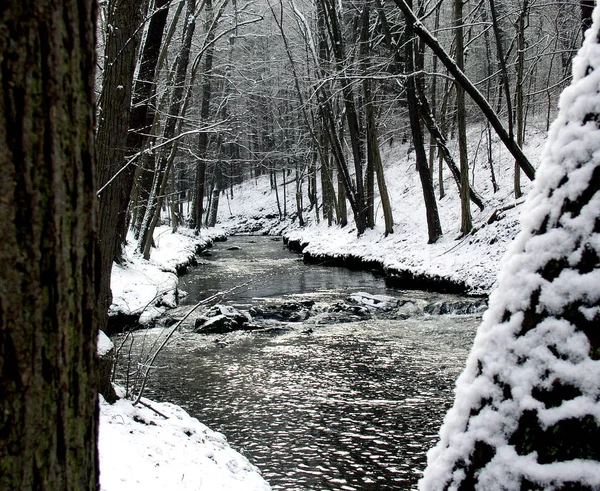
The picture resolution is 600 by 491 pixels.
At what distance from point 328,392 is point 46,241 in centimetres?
568

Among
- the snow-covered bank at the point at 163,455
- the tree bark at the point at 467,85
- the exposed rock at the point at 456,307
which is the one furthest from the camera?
the exposed rock at the point at 456,307

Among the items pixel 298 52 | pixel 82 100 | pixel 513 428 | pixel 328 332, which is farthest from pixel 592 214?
pixel 298 52

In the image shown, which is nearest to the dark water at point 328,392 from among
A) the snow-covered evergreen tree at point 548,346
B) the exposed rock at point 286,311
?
the exposed rock at point 286,311

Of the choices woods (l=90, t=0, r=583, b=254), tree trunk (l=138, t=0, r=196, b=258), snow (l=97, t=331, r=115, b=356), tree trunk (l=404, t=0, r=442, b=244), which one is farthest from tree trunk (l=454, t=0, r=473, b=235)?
snow (l=97, t=331, r=115, b=356)

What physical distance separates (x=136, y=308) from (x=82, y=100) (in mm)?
8885

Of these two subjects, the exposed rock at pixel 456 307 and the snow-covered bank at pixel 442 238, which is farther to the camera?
the snow-covered bank at pixel 442 238

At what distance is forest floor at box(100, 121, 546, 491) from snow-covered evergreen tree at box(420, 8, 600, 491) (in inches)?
99.3

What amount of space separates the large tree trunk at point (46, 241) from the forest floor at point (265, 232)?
7.19 feet

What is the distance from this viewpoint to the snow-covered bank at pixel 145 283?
373 inches

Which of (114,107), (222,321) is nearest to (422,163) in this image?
(222,321)

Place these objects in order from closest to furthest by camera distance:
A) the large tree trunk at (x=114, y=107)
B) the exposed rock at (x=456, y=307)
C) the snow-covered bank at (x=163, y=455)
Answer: the snow-covered bank at (x=163, y=455) → the large tree trunk at (x=114, y=107) → the exposed rock at (x=456, y=307)

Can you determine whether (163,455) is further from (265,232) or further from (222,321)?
(265,232)

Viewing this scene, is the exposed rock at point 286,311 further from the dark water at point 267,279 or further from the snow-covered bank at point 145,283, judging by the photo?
the snow-covered bank at point 145,283

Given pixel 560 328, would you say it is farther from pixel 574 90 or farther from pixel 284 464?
pixel 284 464
